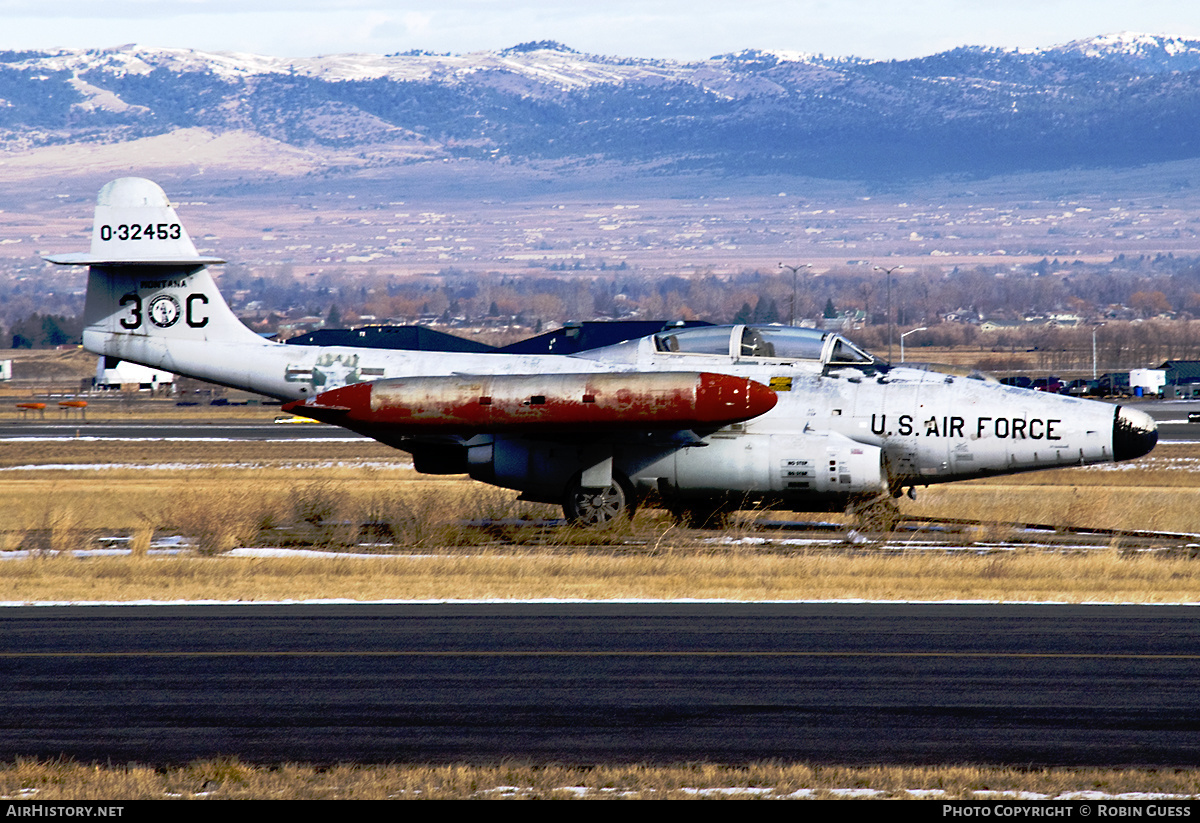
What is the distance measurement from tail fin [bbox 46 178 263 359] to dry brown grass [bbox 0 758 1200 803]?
14.9 metres

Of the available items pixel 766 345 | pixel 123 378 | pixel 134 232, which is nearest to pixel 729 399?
pixel 766 345

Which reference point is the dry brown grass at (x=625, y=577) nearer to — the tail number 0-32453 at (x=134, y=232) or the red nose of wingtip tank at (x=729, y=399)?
the red nose of wingtip tank at (x=729, y=399)

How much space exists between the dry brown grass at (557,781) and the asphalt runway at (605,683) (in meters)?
0.34

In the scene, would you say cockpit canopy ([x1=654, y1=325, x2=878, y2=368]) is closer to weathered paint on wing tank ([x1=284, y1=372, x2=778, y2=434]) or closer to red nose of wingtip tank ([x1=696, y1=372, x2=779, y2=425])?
weathered paint on wing tank ([x1=284, y1=372, x2=778, y2=434])

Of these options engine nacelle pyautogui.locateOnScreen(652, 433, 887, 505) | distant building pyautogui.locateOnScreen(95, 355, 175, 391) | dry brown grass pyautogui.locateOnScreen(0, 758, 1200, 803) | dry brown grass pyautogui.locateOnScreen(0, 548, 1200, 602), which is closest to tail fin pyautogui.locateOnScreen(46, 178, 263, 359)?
dry brown grass pyautogui.locateOnScreen(0, 548, 1200, 602)

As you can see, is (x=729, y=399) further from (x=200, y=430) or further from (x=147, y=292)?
(x=200, y=430)

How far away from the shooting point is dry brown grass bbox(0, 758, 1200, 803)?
8.34 m

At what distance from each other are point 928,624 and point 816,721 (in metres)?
4.01

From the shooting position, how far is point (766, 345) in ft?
70.2

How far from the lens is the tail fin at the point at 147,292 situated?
22.9 m

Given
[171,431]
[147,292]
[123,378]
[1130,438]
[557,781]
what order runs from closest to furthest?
[557,781]
[1130,438]
[147,292]
[171,431]
[123,378]

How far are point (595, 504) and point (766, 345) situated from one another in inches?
137

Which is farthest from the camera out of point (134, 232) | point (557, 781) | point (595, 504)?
point (134, 232)

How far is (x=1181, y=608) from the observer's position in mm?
14742
